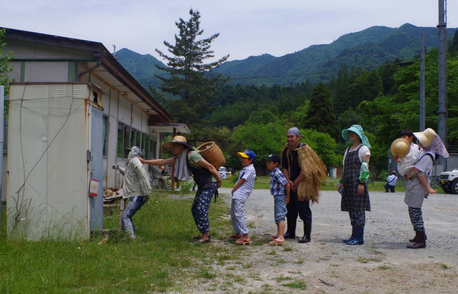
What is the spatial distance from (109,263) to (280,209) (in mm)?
2836

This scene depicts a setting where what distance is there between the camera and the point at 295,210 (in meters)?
7.57

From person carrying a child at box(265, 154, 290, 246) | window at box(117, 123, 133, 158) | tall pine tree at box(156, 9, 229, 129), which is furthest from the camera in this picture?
tall pine tree at box(156, 9, 229, 129)

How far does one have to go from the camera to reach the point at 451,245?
718 centimetres

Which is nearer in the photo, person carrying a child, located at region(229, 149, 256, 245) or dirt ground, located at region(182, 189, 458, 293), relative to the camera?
dirt ground, located at region(182, 189, 458, 293)

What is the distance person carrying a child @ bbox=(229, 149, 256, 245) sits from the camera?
7102 mm

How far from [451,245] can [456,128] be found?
29.3 m

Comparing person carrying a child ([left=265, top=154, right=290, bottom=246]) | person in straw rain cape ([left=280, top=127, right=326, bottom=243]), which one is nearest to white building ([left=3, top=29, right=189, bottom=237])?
person carrying a child ([left=265, top=154, right=290, bottom=246])

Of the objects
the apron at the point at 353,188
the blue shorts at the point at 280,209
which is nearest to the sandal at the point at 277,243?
the blue shorts at the point at 280,209

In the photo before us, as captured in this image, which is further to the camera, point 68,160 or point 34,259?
point 68,160

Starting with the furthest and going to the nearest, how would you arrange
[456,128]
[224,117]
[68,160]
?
[224,117], [456,128], [68,160]

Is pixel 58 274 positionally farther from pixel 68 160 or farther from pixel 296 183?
pixel 296 183

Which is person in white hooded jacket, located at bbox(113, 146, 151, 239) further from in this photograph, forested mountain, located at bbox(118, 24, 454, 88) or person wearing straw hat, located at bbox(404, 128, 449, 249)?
forested mountain, located at bbox(118, 24, 454, 88)

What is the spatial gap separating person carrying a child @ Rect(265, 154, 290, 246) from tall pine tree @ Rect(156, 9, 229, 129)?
34.0 m

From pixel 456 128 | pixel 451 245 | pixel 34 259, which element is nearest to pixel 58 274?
pixel 34 259
